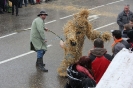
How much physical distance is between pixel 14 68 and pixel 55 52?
2.03 m

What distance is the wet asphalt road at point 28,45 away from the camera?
8.96 m

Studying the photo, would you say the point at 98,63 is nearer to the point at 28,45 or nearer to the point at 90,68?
the point at 90,68

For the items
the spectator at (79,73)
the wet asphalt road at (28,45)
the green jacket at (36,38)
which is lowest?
the wet asphalt road at (28,45)

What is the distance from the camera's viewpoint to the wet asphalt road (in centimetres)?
896

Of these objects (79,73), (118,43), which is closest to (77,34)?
(118,43)

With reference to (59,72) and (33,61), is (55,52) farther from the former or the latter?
(59,72)

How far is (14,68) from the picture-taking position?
9734 millimetres

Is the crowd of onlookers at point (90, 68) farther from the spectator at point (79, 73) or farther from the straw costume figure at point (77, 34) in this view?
the straw costume figure at point (77, 34)

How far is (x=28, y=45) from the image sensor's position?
1201cm


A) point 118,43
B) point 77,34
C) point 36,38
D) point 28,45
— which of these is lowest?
point 28,45

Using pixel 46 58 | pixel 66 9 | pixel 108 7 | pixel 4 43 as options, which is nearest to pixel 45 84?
pixel 46 58

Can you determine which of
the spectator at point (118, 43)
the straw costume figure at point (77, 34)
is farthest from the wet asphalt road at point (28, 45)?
the spectator at point (118, 43)

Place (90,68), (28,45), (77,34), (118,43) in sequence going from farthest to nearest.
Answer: (28,45) < (77,34) < (118,43) < (90,68)

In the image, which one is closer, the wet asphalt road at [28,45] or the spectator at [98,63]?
the spectator at [98,63]
